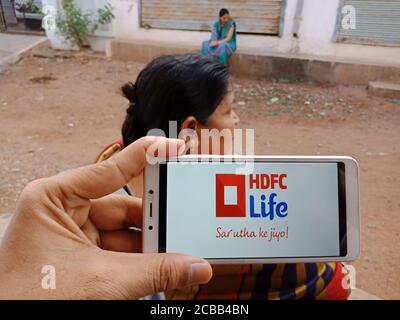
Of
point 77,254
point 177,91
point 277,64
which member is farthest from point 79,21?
point 77,254

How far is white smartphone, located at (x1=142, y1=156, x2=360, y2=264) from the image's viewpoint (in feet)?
2.06

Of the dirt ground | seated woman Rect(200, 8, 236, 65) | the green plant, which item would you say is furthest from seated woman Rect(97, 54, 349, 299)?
the green plant

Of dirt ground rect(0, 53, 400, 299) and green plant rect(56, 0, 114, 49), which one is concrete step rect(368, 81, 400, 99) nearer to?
dirt ground rect(0, 53, 400, 299)

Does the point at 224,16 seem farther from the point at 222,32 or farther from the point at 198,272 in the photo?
the point at 198,272

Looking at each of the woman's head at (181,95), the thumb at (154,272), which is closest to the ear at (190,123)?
the woman's head at (181,95)

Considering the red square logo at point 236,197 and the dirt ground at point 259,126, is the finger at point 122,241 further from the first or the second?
the dirt ground at point 259,126

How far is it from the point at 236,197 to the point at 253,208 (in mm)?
33

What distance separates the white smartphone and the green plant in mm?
3576

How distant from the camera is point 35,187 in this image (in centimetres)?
52

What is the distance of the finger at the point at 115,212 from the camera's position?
2.14 feet

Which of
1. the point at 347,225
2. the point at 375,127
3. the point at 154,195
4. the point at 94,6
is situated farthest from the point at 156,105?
the point at 94,6

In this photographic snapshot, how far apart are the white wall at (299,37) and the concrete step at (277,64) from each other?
0.05m

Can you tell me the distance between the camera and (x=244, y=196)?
0.64 metres
